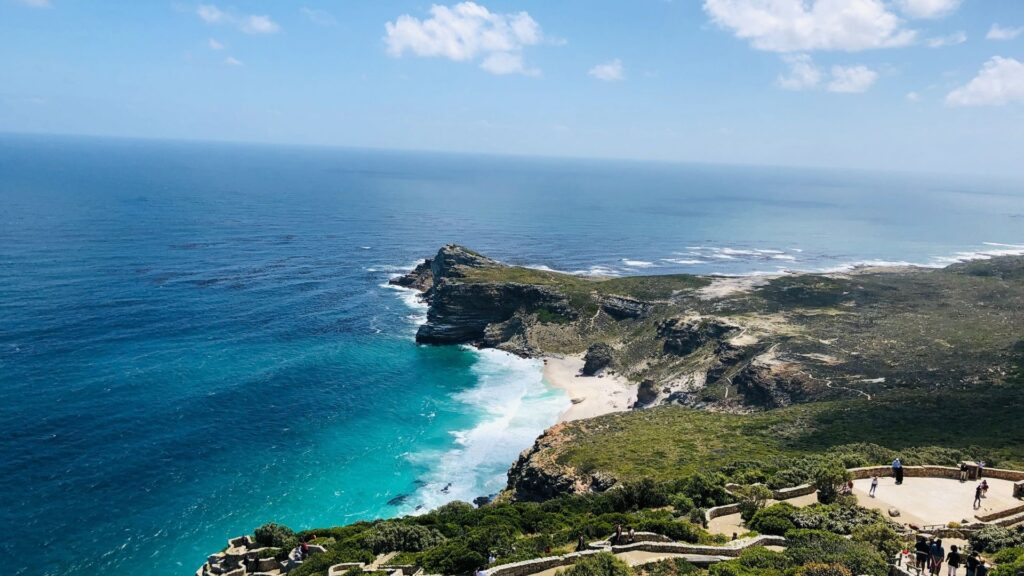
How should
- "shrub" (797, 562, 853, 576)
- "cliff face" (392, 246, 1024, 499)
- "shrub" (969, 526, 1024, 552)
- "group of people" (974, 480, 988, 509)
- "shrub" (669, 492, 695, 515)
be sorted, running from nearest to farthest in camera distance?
"shrub" (797, 562, 853, 576) → "shrub" (969, 526, 1024, 552) → "group of people" (974, 480, 988, 509) → "shrub" (669, 492, 695, 515) → "cliff face" (392, 246, 1024, 499)

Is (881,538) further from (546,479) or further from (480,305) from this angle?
(480,305)

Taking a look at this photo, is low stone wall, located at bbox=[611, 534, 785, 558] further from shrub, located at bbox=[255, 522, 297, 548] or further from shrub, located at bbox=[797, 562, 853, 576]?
shrub, located at bbox=[255, 522, 297, 548]

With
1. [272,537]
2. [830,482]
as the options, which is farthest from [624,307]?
[272,537]

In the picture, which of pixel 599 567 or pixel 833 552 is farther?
pixel 833 552

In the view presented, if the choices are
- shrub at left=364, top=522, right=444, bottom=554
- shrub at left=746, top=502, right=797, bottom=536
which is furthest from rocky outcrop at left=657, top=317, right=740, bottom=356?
shrub at left=364, top=522, right=444, bottom=554

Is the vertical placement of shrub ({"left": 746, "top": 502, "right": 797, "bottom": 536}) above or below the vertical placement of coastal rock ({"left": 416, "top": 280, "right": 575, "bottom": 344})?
above

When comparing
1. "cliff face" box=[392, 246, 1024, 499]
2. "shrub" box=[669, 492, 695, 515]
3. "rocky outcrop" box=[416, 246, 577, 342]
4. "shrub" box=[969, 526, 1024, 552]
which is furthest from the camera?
"rocky outcrop" box=[416, 246, 577, 342]

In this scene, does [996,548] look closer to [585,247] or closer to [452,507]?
[452,507]
